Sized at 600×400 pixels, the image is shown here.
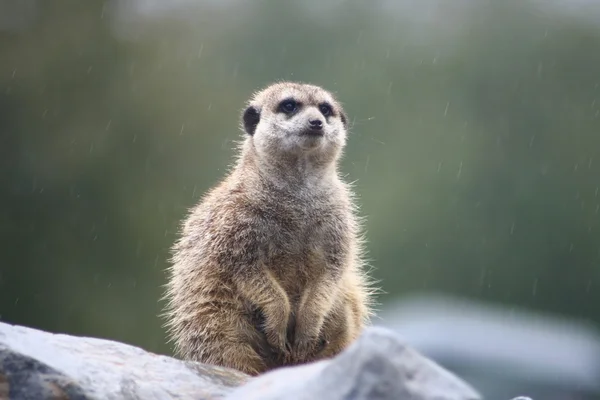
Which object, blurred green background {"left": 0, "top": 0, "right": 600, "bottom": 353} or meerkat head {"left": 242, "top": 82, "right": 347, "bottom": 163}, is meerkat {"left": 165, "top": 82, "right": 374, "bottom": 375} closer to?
meerkat head {"left": 242, "top": 82, "right": 347, "bottom": 163}

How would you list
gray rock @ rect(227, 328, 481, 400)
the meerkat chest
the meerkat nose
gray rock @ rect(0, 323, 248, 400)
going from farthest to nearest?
1. the meerkat nose
2. the meerkat chest
3. gray rock @ rect(0, 323, 248, 400)
4. gray rock @ rect(227, 328, 481, 400)

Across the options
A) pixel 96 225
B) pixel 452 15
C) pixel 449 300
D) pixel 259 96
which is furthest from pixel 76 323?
pixel 452 15

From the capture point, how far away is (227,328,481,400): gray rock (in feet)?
10.6

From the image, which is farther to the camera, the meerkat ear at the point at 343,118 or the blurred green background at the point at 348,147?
the blurred green background at the point at 348,147

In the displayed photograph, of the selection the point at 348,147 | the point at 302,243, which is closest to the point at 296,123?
the point at 302,243

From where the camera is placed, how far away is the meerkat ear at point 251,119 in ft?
19.0

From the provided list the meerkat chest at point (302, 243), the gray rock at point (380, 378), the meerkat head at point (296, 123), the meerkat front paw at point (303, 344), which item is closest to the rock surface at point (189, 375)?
the gray rock at point (380, 378)

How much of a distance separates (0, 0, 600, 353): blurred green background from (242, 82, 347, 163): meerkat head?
25.8 feet

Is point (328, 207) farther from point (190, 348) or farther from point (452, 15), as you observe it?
point (452, 15)

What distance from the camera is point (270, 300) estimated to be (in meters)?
4.90

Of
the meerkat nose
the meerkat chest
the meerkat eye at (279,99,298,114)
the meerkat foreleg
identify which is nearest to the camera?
the meerkat foreleg

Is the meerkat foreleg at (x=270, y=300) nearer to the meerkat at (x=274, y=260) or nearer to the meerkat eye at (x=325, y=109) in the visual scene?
the meerkat at (x=274, y=260)

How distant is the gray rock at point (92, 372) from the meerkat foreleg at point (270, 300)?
0.40 meters

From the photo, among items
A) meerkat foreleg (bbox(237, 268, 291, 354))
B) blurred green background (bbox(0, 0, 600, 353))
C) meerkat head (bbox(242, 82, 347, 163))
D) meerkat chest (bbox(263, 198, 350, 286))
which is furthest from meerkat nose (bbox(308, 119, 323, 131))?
blurred green background (bbox(0, 0, 600, 353))
